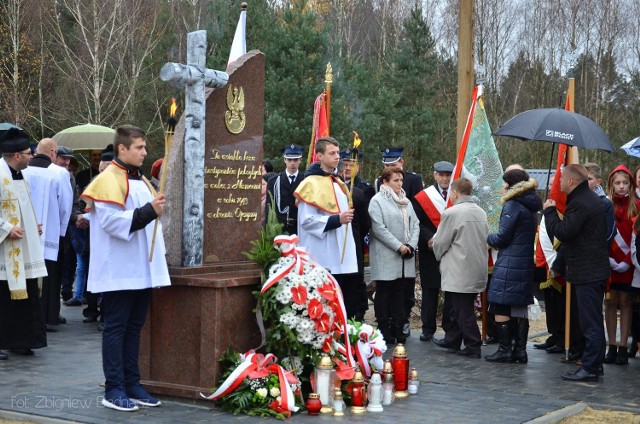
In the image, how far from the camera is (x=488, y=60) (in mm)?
42281

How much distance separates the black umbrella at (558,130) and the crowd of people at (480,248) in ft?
1.51

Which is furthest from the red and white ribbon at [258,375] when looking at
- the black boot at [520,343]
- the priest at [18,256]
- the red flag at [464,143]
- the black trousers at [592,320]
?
the red flag at [464,143]

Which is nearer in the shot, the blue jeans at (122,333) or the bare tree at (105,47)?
the blue jeans at (122,333)

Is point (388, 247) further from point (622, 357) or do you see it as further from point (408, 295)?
point (622, 357)

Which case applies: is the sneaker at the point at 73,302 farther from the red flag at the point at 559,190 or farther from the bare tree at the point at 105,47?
the bare tree at the point at 105,47

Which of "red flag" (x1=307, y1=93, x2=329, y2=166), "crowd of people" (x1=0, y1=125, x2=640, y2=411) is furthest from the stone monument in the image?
"red flag" (x1=307, y1=93, x2=329, y2=166)

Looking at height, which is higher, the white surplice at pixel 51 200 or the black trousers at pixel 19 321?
the white surplice at pixel 51 200

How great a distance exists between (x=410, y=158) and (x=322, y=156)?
2363 centimetres

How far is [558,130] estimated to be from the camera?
385 inches

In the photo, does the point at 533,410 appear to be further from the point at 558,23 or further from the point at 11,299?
the point at 558,23

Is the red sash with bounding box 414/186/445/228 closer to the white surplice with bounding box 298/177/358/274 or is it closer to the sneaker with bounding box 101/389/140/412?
the white surplice with bounding box 298/177/358/274

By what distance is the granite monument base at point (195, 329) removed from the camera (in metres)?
7.41

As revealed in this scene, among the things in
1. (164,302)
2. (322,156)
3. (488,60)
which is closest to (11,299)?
(164,302)

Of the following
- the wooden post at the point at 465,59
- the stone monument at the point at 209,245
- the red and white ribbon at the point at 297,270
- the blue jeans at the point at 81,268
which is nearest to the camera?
the stone monument at the point at 209,245
